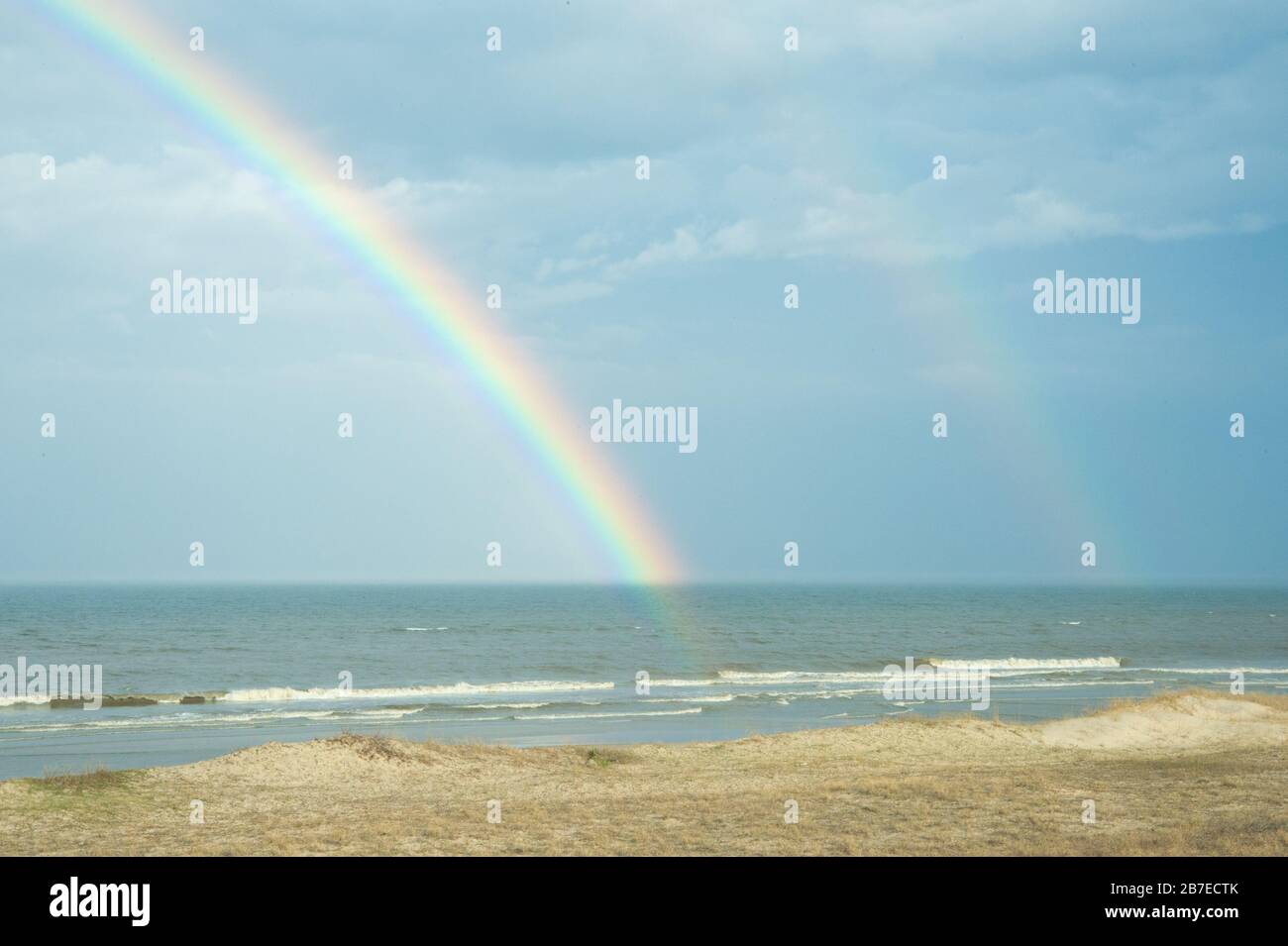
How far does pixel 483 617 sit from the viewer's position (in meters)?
120

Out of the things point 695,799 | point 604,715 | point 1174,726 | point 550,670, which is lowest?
point 550,670

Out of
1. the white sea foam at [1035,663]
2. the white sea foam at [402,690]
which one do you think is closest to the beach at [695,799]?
the white sea foam at [402,690]

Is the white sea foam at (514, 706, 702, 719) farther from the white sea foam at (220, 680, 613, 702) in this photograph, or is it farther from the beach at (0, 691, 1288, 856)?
the beach at (0, 691, 1288, 856)

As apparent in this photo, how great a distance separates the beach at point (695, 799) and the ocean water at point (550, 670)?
22.2 ft

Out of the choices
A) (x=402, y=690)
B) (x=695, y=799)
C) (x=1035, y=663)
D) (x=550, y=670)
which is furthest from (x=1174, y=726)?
(x=1035, y=663)

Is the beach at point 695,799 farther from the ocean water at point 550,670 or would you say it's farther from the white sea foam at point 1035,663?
the white sea foam at point 1035,663

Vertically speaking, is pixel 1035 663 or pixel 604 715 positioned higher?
pixel 604 715

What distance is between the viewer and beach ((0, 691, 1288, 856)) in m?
13.7

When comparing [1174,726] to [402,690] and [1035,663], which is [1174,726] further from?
[1035,663]

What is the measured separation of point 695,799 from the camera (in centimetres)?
1758

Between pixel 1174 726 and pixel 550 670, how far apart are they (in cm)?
3639

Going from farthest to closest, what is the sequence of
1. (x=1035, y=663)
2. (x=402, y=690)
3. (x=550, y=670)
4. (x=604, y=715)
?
1. (x=1035, y=663)
2. (x=550, y=670)
3. (x=402, y=690)
4. (x=604, y=715)
